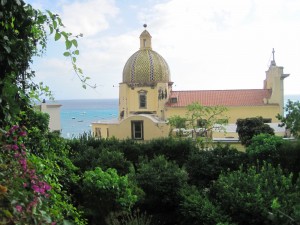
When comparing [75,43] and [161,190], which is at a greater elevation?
[75,43]

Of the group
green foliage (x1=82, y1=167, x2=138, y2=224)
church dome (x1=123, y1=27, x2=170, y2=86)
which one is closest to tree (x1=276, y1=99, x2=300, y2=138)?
green foliage (x1=82, y1=167, x2=138, y2=224)

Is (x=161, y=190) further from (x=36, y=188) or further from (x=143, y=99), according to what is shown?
(x=143, y=99)

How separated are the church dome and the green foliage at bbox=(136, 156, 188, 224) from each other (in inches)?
1039

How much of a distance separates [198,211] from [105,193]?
1967 millimetres

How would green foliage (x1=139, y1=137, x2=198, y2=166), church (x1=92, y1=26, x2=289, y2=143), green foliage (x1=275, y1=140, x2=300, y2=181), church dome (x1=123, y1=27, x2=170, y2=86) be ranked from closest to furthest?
green foliage (x1=275, y1=140, x2=300, y2=181), green foliage (x1=139, y1=137, x2=198, y2=166), church (x1=92, y1=26, x2=289, y2=143), church dome (x1=123, y1=27, x2=170, y2=86)

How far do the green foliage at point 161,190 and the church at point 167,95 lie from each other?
73.9 ft

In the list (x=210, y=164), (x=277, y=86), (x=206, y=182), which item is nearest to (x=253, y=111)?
(x=277, y=86)

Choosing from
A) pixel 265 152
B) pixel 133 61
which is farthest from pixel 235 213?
pixel 133 61

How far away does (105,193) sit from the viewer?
321 inches

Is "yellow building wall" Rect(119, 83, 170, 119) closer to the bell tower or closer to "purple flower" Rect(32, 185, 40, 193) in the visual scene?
the bell tower

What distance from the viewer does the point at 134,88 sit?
36.8m

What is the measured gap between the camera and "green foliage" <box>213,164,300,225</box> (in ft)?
25.3

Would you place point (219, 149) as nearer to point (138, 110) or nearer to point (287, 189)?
point (287, 189)

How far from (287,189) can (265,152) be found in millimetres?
4286
